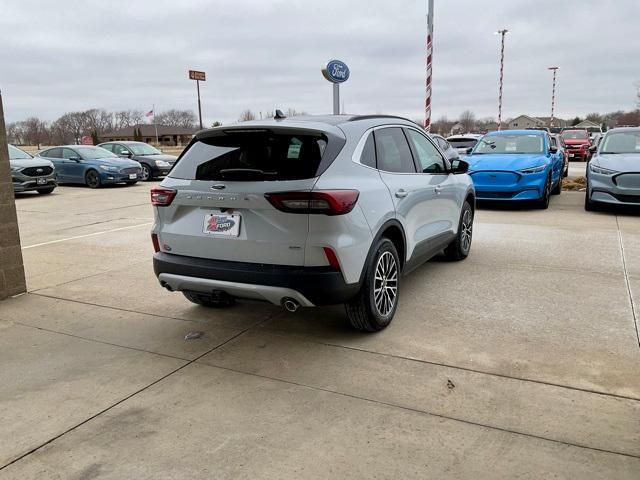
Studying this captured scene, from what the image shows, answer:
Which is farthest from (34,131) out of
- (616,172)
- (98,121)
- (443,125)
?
(616,172)

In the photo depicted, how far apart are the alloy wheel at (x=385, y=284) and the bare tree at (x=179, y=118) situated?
4217 inches

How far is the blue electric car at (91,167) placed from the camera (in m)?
17.5

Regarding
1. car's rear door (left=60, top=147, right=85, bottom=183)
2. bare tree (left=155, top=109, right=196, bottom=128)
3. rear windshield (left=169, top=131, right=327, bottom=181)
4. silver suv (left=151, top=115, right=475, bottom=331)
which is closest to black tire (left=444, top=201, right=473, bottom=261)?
silver suv (left=151, top=115, right=475, bottom=331)

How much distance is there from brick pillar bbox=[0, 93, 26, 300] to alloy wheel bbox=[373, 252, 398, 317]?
11.8 ft

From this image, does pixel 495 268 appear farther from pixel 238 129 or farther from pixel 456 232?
pixel 238 129

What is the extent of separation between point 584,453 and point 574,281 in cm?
336

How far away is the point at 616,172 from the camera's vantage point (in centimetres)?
959

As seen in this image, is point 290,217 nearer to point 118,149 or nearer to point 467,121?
point 118,149

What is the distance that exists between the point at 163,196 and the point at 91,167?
1513cm

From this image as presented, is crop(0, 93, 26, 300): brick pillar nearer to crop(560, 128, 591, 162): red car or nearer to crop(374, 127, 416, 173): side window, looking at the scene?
crop(374, 127, 416, 173): side window

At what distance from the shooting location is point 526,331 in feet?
14.2

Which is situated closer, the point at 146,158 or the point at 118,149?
the point at 146,158

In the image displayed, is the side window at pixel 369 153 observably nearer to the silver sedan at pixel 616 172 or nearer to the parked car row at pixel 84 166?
the silver sedan at pixel 616 172

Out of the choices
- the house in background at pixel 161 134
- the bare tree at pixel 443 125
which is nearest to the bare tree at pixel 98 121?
the house in background at pixel 161 134
